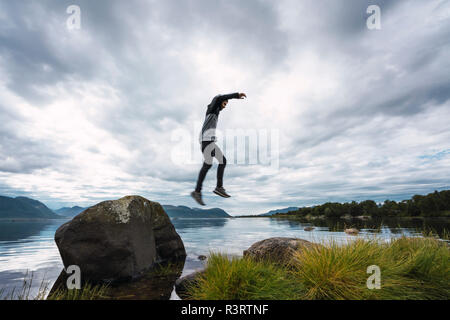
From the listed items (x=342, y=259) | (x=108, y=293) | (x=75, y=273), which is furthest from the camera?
(x=75, y=273)

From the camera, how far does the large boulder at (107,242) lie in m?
6.97

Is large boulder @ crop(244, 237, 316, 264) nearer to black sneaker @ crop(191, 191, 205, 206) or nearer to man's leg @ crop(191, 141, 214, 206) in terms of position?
black sneaker @ crop(191, 191, 205, 206)

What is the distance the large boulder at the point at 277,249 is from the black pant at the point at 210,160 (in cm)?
331

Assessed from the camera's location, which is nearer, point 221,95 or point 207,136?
point 207,136

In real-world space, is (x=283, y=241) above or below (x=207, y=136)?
below

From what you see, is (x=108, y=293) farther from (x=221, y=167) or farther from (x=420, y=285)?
(x=420, y=285)

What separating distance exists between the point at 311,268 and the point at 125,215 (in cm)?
599

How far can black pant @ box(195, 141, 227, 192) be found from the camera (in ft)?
16.3

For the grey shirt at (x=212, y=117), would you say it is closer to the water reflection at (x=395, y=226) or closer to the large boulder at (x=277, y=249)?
the water reflection at (x=395, y=226)

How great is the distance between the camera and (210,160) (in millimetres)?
5117

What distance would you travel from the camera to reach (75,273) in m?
6.64

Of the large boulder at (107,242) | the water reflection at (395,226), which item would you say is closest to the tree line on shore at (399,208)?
the water reflection at (395,226)

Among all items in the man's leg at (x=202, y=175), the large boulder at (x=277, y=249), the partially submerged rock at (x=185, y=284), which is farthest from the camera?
the large boulder at (x=277, y=249)

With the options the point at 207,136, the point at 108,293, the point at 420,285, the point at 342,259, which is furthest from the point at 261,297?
the point at 108,293
